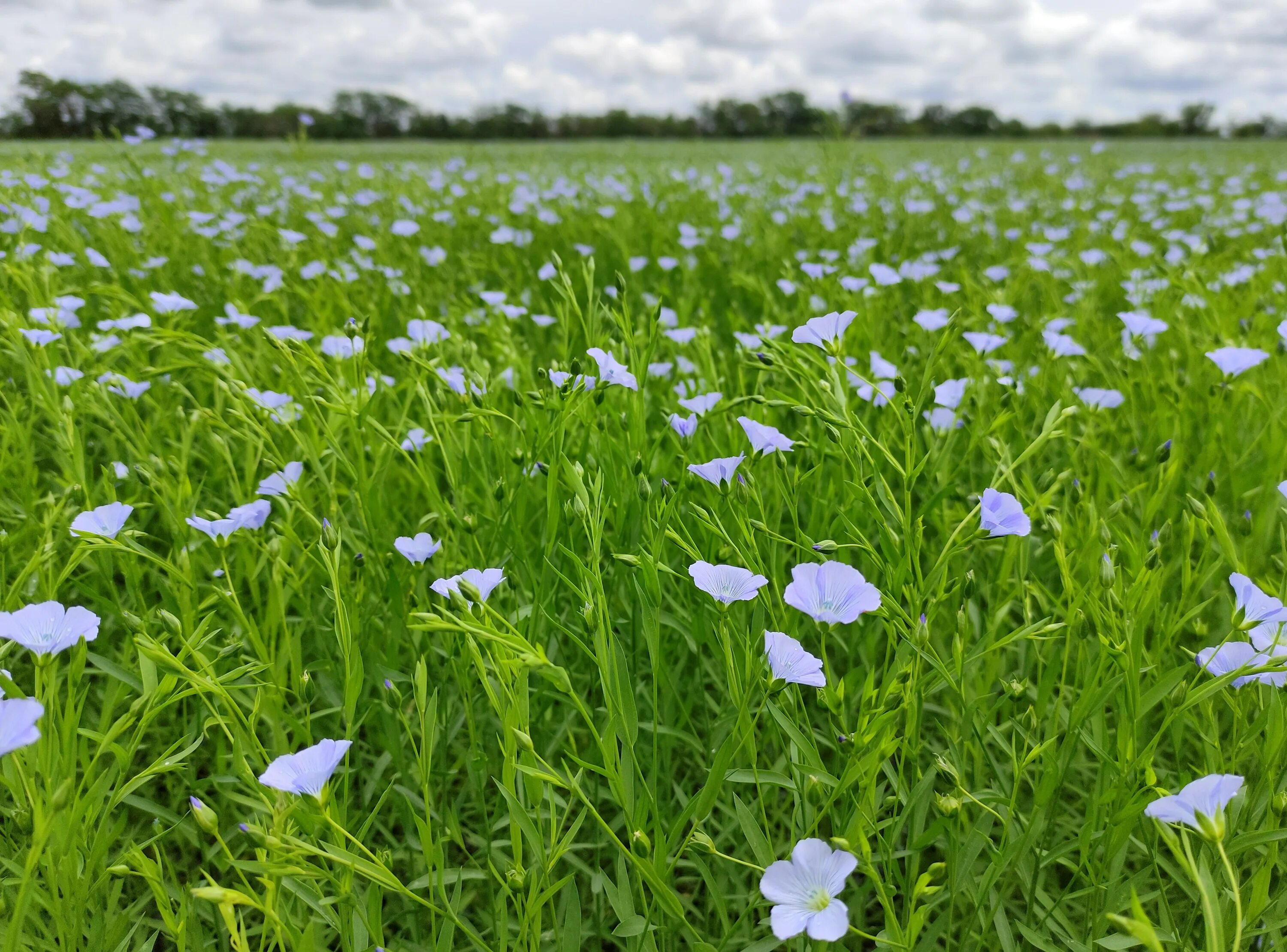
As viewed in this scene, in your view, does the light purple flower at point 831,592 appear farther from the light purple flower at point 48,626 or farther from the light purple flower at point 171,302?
the light purple flower at point 171,302

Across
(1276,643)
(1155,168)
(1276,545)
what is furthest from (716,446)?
(1155,168)

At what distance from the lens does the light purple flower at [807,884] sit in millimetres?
685

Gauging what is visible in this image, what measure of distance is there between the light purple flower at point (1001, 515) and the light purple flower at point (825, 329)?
0.32 meters

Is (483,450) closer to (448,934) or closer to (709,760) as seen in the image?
(709,760)

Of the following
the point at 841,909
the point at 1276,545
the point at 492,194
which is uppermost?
the point at 492,194

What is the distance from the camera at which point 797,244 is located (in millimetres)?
4000

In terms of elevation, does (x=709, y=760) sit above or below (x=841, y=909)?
below

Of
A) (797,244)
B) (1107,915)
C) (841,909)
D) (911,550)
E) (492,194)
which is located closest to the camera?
(1107,915)

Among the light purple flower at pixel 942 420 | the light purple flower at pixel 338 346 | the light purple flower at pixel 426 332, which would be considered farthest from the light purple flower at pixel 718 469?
the light purple flower at pixel 338 346

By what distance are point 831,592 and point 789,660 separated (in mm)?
118

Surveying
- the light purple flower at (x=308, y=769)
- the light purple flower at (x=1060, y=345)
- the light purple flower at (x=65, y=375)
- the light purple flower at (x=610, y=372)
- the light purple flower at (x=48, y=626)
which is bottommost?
the light purple flower at (x=308, y=769)

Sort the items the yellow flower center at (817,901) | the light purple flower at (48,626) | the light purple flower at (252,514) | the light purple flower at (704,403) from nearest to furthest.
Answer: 1. the yellow flower center at (817,901)
2. the light purple flower at (48,626)
3. the light purple flower at (252,514)
4. the light purple flower at (704,403)

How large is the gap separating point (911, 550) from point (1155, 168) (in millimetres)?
9288

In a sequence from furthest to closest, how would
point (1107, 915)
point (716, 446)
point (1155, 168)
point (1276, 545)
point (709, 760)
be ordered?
point (1155, 168)
point (1276, 545)
point (716, 446)
point (709, 760)
point (1107, 915)
